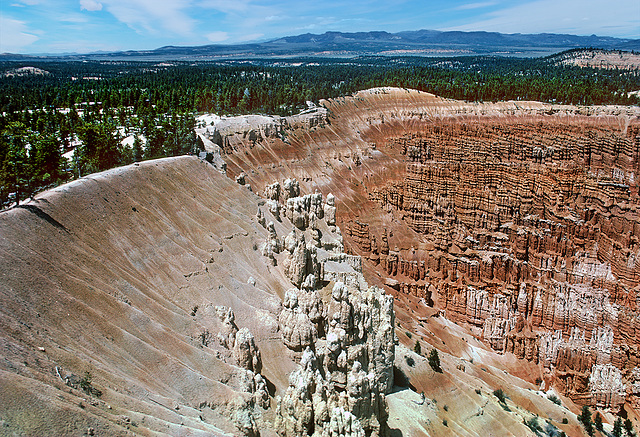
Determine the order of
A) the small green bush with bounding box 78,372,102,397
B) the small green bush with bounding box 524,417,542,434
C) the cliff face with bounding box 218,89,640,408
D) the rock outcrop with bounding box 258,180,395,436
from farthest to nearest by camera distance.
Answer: the cliff face with bounding box 218,89,640,408 < the small green bush with bounding box 524,417,542,434 < the rock outcrop with bounding box 258,180,395,436 < the small green bush with bounding box 78,372,102,397

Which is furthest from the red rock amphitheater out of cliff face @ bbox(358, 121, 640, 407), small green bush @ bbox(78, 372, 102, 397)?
cliff face @ bbox(358, 121, 640, 407)

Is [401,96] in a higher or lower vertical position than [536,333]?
higher

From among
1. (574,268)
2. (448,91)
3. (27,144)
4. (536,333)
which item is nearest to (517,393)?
(536,333)

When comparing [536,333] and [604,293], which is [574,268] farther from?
[536,333]

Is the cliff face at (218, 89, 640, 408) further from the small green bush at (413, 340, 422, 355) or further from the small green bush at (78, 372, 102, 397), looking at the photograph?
the small green bush at (78, 372, 102, 397)

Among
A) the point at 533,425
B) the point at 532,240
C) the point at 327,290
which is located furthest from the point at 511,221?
the point at 327,290
